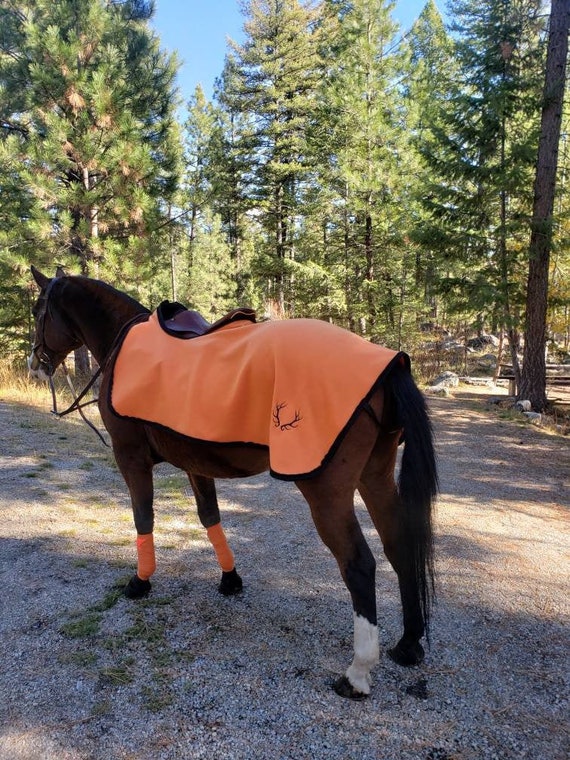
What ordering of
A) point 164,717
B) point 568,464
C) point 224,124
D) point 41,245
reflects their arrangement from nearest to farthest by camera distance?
point 164,717 → point 568,464 → point 41,245 → point 224,124

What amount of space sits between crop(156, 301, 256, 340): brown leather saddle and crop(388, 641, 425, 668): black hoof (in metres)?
1.85

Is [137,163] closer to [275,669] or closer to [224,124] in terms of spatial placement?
[275,669]

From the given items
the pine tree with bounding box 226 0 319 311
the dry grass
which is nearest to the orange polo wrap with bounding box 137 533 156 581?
the dry grass

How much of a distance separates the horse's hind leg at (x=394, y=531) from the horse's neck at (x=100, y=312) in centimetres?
176

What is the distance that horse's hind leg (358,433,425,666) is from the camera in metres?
2.19

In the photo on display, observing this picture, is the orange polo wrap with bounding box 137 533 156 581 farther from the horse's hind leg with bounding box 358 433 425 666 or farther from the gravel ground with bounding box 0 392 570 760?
the horse's hind leg with bounding box 358 433 425 666

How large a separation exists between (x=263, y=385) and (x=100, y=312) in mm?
1474

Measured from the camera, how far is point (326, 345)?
203 cm

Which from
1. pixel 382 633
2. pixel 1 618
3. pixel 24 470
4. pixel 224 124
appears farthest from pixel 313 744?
pixel 224 124

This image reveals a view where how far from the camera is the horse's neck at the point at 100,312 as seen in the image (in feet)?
9.62

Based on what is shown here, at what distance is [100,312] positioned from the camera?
294cm

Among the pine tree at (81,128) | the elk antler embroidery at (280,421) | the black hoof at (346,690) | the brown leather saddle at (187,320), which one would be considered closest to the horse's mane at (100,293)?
the brown leather saddle at (187,320)

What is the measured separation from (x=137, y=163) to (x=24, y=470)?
6.80 meters

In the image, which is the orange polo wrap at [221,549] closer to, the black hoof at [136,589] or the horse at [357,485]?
the horse at [357,485]
